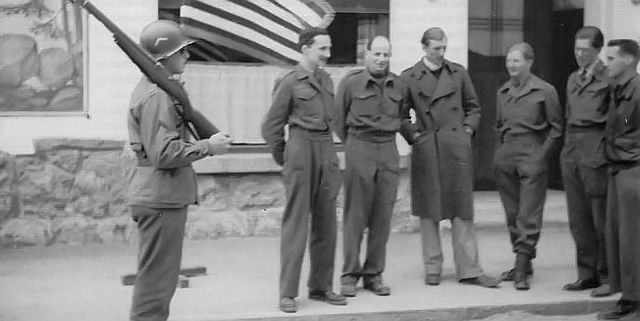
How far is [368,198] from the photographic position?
9.18 m

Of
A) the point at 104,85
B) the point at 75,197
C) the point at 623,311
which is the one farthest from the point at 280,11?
the point at 623,311

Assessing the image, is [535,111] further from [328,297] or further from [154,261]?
[154,261]

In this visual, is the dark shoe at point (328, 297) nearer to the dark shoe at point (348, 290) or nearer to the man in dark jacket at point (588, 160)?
the dark shoe at point (348, 290)

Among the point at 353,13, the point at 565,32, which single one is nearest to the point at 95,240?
the point at 353,13

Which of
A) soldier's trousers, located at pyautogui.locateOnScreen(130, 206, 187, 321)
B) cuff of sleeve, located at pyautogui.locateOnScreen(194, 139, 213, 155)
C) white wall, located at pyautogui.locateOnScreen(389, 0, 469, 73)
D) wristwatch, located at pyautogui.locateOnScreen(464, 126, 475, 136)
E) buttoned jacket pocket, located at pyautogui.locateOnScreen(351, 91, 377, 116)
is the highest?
white wall, located at pyautogui.locateOnScreen(389, 0, 469, 73)

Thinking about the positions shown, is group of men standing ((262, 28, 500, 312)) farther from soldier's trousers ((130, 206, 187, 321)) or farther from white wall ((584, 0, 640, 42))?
white wall ((584, 0, 640, 42))

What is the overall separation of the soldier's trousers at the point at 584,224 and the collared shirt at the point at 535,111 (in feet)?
1.00

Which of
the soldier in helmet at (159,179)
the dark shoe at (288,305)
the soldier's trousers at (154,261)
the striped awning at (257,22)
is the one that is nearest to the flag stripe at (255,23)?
the striped awning at (257,22)

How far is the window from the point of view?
36.9ft

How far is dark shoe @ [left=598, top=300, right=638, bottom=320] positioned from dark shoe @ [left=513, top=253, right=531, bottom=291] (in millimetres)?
930

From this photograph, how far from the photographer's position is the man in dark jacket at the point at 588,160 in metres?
9.12

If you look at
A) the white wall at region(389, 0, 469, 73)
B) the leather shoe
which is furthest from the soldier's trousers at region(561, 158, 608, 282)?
the white wall at region(389, 0, 469, 73)

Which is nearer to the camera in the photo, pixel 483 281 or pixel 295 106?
pixel 295 106

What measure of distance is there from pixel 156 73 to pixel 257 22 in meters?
5.83
